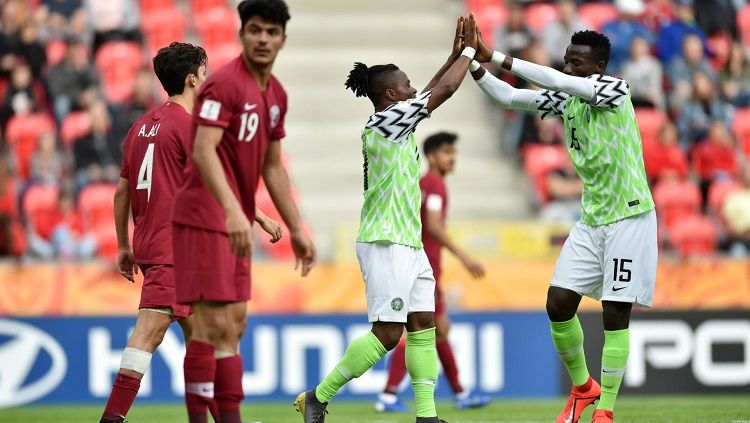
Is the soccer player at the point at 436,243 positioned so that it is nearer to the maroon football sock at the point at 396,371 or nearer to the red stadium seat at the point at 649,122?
the maroon football sock at the point at 396,371

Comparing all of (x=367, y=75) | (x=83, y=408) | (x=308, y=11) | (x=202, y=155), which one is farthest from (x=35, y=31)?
(x=202, y=155)

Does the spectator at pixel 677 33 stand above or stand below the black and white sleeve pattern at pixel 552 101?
above

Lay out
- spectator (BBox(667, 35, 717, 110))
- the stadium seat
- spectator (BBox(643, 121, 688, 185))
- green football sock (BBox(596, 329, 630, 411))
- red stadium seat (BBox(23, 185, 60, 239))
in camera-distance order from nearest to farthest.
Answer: green football sock (BBox(596, 329, 630, 411)), red stadium seat (BBox(23, 185, 60, 239)), the stadium seat, spectator (BBox(643, 121, 688, 185)), spectator (BBox(667, 35, 717, 110))

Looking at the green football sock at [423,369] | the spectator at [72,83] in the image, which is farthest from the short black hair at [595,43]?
the spectator at [72,83]

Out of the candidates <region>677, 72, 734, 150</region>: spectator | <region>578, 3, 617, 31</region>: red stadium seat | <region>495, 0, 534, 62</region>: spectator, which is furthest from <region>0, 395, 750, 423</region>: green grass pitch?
<region>578, 3, 617, 31</region>: red stadium seat

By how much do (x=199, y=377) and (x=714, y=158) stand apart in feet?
36.7

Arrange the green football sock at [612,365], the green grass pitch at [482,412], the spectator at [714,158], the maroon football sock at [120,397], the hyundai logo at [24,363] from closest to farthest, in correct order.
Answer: the maroon football sock at [120,397], the green football sock at [612,365], the green grass pitch at [482,412], the hyundai logo at [24,363], the spectator at [714,158]

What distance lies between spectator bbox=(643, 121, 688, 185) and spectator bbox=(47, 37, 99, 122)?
6788mm

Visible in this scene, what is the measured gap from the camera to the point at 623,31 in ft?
59.1

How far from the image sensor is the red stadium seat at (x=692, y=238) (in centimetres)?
1505

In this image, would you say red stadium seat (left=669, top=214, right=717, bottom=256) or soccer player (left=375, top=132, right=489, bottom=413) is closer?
soccer player (left=375, top=132, right=489, bottom=413)

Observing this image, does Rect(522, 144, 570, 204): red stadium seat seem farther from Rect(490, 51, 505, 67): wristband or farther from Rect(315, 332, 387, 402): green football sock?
Rect(315, 332, 387, 402): green football sock

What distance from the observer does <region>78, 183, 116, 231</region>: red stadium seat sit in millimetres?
14422

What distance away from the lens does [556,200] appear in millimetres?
15672
